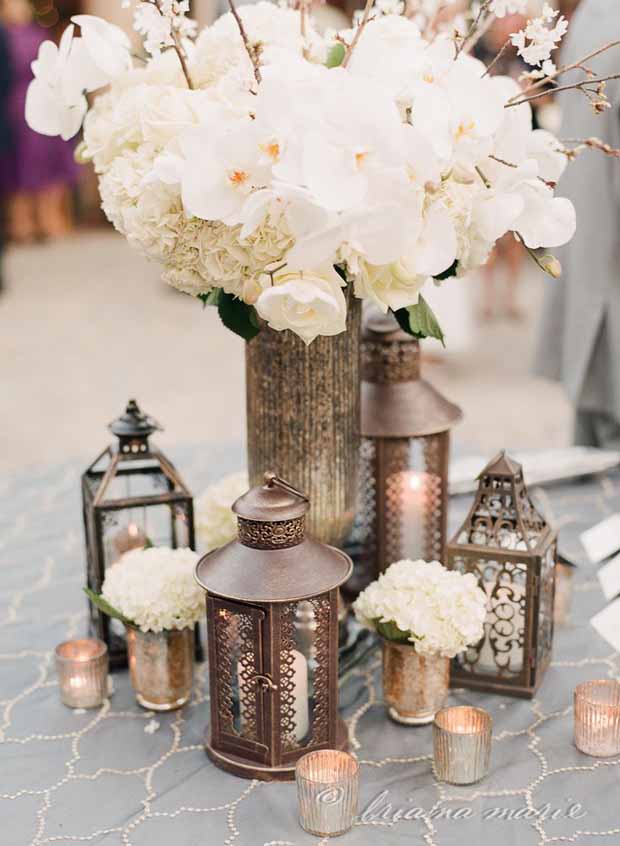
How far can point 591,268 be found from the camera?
7.04ft

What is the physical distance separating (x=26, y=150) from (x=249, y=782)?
6581mm

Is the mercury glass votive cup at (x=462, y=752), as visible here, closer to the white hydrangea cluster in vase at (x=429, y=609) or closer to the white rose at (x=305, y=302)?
the white hydrangea cluster in vase at (x=429, y=609)

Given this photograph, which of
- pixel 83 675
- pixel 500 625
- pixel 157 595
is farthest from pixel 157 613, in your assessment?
pixel 500 625

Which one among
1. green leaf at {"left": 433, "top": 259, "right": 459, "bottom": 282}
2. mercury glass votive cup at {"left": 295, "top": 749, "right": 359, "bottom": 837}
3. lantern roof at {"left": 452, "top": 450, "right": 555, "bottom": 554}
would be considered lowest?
mercury glass votive cup at {"left": 295, "top": 749, "right": 359, "bottom": 837}

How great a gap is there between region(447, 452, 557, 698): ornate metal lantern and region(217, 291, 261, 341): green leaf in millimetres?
305

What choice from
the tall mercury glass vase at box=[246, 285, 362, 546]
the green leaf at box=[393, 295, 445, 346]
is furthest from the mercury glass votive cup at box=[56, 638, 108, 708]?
the green leaf at box=[393, 295, 445, 346]

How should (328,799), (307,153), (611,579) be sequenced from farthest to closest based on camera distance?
(611,579)
(328,799)
(307,153)

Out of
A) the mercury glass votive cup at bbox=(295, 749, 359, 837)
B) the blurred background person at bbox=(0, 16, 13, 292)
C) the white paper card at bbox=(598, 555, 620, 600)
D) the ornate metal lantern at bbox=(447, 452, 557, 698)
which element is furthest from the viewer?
the blurred background person at bbox=(0, 16, 13, 292)

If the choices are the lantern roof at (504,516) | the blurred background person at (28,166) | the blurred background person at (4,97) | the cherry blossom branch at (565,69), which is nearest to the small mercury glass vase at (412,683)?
the lantern roof at (504,516)

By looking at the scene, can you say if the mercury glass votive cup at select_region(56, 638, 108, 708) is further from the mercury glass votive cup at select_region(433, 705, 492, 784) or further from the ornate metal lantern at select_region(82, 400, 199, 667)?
the mercury glass votive cup at select_region(433, 705, 492, 784)

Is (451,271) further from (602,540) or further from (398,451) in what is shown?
(602,540)

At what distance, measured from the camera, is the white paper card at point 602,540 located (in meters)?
1.45

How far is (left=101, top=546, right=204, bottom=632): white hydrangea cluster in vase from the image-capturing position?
3.75ft

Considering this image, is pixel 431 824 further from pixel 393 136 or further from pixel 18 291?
pixel 18 291
